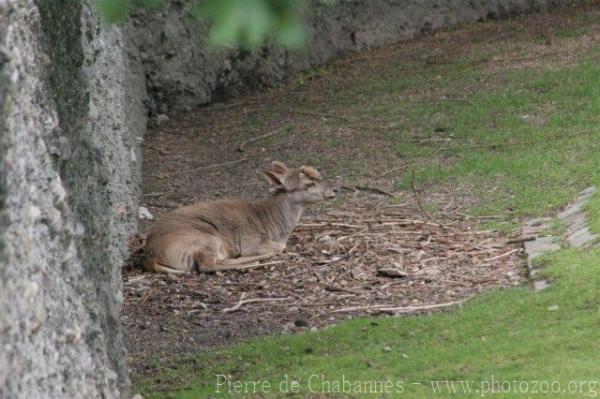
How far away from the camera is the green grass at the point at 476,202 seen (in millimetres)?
6520

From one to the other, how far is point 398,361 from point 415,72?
9040 millimetres

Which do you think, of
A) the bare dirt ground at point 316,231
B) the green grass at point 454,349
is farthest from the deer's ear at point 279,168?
the green grass at point 454,349

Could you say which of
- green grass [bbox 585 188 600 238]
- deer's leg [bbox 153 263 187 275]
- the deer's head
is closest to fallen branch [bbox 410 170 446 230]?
the deer's head

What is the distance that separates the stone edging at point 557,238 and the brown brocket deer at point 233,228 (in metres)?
1.95

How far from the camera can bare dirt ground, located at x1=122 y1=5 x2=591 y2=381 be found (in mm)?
8297

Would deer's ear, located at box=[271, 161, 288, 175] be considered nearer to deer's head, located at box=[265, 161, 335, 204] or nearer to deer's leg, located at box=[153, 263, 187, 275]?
deer's head, located at box=[265, 161, 335, 204]

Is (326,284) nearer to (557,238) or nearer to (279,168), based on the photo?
(557,238)

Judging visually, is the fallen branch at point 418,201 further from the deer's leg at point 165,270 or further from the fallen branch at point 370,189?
the deer's leg at point 165,270

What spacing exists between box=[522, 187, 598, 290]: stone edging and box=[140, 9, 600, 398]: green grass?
0.10 m

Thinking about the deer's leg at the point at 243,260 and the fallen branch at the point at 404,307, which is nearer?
the fallen branch at the point at 404,307

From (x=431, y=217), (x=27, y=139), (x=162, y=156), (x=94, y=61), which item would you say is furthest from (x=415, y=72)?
(x=27, y=139)

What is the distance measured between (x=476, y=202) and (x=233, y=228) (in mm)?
2264

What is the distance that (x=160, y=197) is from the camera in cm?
1215

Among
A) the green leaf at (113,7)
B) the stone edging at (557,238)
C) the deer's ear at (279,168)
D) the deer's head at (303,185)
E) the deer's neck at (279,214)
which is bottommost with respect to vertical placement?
the green leaf at (113,7)
